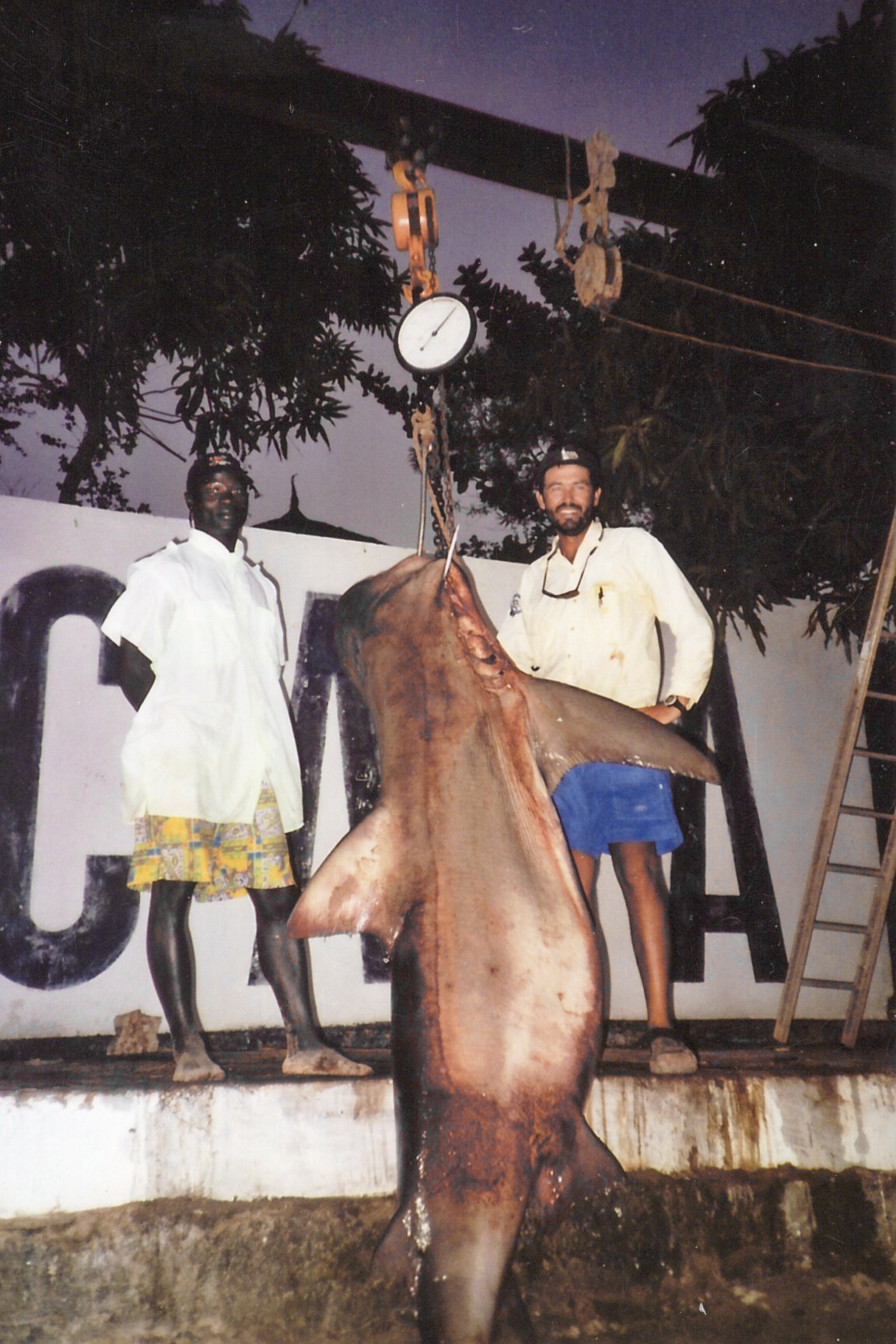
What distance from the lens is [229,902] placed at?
467 cm

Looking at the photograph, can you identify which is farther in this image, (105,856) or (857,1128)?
(105,856)

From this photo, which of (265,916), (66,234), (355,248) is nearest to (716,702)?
(265,916)

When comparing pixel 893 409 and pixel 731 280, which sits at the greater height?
pixel 731 280

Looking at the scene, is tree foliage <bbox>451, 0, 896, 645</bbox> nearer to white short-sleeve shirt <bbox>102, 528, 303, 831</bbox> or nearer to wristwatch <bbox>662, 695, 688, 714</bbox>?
wristwatch <bbox>662, 695, 688, 714</bbox>

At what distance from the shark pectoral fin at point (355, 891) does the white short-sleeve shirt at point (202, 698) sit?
0.92m

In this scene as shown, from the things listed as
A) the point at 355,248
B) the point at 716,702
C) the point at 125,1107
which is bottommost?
the point at 125,1107

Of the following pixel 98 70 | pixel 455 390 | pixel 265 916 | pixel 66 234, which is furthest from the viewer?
pixel 455 390

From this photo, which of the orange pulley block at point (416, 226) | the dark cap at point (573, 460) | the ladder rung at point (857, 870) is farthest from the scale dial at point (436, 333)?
the ladder rung at point (857, 870)

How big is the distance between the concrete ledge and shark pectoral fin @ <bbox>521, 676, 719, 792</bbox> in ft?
3.97

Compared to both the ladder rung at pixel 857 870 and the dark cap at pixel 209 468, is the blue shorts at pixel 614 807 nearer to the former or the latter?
the dark cap at pixel 209 468

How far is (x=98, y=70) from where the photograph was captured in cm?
675

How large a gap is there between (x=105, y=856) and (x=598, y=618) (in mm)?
2492

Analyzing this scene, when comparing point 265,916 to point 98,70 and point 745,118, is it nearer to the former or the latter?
point 745,118

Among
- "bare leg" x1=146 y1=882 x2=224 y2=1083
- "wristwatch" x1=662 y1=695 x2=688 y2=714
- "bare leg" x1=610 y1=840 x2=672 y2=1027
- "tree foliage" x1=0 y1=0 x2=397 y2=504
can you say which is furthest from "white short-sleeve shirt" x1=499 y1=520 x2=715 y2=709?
"tree foliage" x1=0 y1=0 x2=397 y2=504
